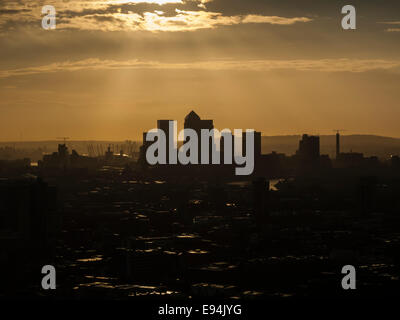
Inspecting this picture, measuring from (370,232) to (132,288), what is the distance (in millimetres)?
93747

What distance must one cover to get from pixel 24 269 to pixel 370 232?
3626 inches

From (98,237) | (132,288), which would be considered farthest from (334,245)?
(132,288)

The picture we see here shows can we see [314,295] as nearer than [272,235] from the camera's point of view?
Yes

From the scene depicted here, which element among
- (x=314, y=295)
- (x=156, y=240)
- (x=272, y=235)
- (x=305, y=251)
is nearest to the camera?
(x=314, y=295)

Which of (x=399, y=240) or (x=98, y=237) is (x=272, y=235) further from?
(x=98, y=237)

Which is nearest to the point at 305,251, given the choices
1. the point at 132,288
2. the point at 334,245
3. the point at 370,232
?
the point at 334,245

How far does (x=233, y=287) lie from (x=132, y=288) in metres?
14.7

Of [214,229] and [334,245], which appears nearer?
[334,245]

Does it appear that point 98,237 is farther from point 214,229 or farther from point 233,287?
point 233,287

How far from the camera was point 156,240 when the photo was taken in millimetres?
168750

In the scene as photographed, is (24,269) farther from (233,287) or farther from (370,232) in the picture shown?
(370,232)

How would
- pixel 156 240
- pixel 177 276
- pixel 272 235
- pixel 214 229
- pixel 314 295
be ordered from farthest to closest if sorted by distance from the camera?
pixel 214 229 → pixel 272 235 → pixel 156 240 → pixel 177 276 → pixel 314 295

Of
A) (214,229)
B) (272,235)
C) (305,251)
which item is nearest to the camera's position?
(305,251)

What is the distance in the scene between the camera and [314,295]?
355ft
